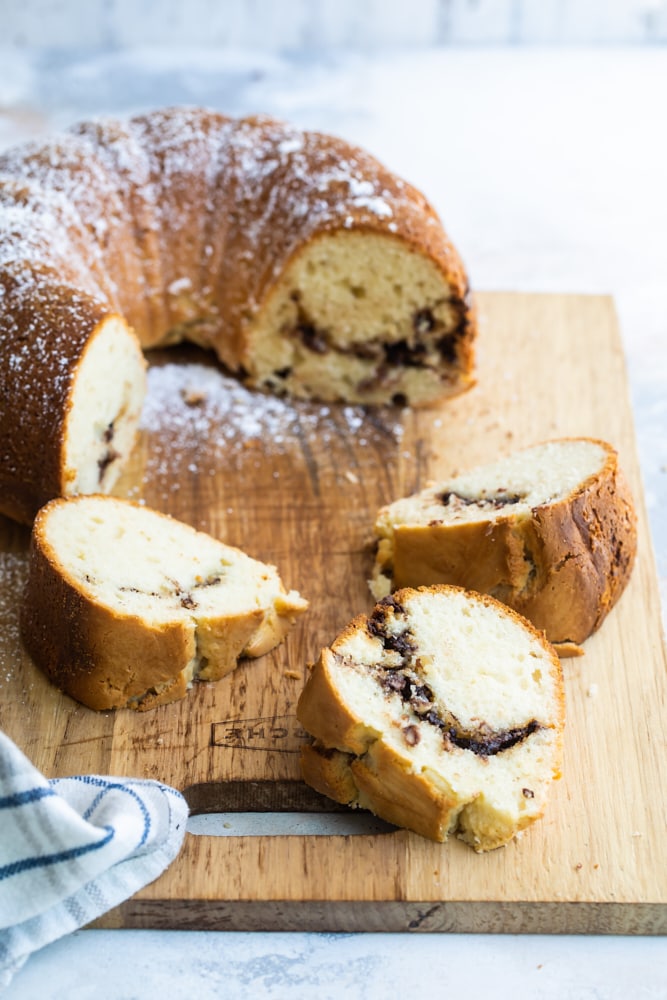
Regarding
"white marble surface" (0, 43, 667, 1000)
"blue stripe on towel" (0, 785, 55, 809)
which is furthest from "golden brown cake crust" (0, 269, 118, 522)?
"white marble surface" (0, 43, 667, 1000)

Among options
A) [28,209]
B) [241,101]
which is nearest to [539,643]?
[28,209]

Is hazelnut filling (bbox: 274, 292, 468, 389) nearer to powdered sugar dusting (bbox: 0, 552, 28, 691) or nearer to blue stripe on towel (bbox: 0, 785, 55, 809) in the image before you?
powdered sugar dusting (bbox: 0, 552, 28, 691)

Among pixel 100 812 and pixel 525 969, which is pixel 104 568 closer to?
pixel 100 812

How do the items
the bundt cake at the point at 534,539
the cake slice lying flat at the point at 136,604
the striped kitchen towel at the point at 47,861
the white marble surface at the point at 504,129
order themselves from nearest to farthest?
the striped kitchen towel at the point at 47,861
the cake slice lying flat at the point at 136,604
the bundt cake at the point at 534,539
the white marble surface at the point at 504,129

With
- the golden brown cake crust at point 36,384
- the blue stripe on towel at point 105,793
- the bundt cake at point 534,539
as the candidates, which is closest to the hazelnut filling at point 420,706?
the bundt cake at point 534,539

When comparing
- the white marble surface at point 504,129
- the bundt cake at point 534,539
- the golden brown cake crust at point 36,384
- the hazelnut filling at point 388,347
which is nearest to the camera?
the bundt cake at point 534,539

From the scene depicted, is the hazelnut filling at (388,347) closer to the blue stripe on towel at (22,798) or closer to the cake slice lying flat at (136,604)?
the cake slice lying flat at (136,604)

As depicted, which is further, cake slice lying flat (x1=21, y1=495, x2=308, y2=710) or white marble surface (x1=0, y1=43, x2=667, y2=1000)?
white marble surface (x1=0, y1=43, x2=667, y2=1000)
